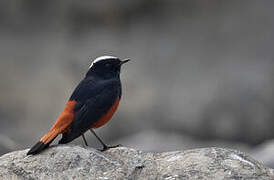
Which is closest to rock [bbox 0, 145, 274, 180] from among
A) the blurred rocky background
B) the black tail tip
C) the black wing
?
the black tail tip

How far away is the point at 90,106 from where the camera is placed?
582 centimetres

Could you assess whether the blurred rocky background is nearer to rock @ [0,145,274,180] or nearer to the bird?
the bird

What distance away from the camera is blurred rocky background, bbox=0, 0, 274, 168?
11164 millimetres

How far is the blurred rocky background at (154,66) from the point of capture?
11164mm

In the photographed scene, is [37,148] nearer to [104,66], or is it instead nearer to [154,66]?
[104,66]

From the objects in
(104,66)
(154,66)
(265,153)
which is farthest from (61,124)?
(154,66)

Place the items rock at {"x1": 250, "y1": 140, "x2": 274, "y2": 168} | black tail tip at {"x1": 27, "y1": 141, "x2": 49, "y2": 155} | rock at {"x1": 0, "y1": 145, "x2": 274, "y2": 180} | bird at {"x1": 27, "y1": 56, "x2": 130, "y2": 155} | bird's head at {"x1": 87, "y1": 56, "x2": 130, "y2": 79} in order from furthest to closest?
rock at {"x1": 250, "y1": 140, "x2": 274, "y2": 168}
bird's head at {"x1": 87, "y1": 56, "x2": 130, "y2": 79}
bird at {"x1": 27, "y1": 56, "x2": 130, "y2": 155}
black tail tip at {"x1": 27, "y1": 141, "x2": 49, "y2": 155}
rock at {"x1": 0, "y1": 145, "x2": 274, "y2": 180}

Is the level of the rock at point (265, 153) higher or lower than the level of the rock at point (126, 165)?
lower

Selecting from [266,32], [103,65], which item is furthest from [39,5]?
[103,65]

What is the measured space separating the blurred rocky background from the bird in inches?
193

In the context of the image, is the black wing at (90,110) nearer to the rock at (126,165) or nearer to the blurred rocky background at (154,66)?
the rock at (126,165)

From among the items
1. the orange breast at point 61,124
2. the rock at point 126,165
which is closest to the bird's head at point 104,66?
the orange breast at point 61,124

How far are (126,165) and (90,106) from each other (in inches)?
25.9

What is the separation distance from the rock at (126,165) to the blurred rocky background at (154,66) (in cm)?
535
